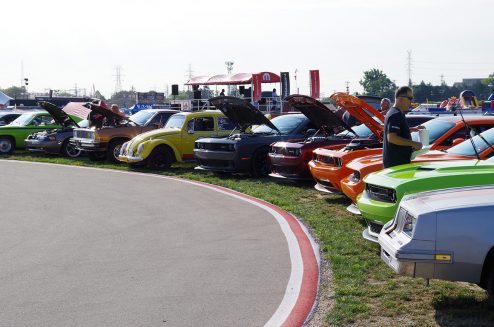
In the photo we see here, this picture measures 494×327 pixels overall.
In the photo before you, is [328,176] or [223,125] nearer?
[328,176]

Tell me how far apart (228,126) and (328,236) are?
10.4 m

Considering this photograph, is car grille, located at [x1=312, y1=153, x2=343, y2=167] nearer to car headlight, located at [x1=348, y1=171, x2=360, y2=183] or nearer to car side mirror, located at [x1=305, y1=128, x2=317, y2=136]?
car headlight, located at [x1=348, y1=171, x2=360, y2=183]

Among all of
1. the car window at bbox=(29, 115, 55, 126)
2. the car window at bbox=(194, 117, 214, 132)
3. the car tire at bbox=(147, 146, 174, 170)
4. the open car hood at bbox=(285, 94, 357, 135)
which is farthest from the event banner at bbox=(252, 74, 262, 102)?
the open car hood at bbox=(285, 94, 357, 135)

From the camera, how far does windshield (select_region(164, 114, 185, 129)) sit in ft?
65.6

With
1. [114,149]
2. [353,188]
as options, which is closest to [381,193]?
[353,188]

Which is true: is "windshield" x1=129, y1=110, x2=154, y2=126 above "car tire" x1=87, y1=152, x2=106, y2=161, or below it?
above

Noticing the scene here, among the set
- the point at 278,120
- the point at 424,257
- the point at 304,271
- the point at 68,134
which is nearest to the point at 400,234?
the point at 424,257

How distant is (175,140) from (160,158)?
64 cm

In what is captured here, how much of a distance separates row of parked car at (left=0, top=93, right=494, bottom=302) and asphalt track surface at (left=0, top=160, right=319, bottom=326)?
1.06 meters

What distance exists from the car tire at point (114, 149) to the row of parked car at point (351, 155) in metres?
0.03

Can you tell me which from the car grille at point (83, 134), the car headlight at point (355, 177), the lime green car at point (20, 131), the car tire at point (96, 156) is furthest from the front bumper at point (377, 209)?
the lime green car at point (20, 131)

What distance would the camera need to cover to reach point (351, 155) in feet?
40.9

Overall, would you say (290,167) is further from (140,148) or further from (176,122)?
(176,122)

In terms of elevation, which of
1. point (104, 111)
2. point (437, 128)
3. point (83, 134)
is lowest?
point (83, 134)
